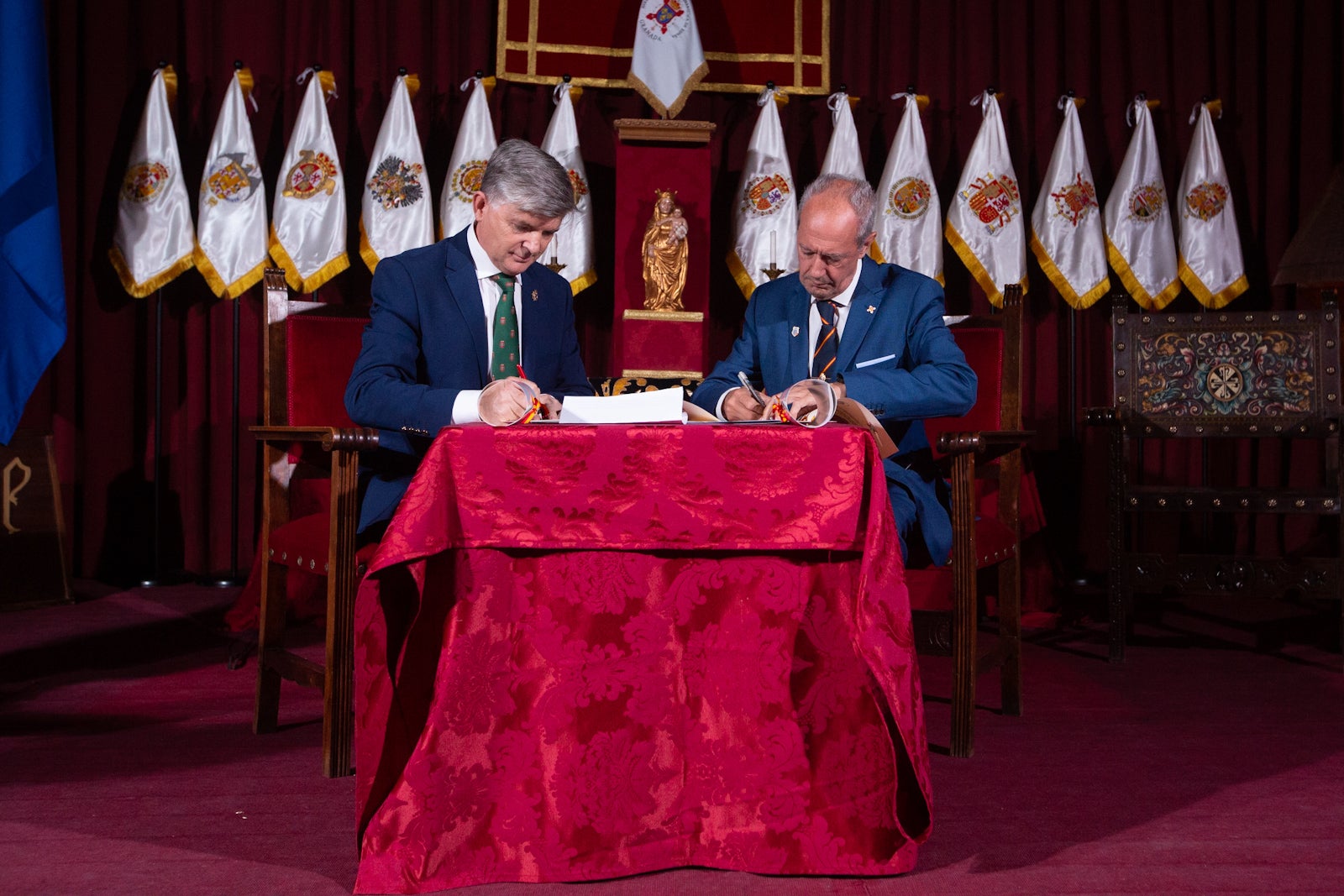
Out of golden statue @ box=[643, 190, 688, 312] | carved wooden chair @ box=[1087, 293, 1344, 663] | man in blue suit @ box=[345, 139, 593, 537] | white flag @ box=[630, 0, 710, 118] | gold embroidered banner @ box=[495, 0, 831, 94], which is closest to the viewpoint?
man in blue suit @ box=[345, 139, 593, 537]

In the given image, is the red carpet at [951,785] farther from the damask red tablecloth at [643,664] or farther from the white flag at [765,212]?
the white flag at [765,212]

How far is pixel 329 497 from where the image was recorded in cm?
276

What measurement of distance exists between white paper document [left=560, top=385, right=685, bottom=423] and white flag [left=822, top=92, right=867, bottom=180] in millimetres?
3339

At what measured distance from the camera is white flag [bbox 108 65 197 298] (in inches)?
185

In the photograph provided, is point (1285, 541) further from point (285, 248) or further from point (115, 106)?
point (115, 106)

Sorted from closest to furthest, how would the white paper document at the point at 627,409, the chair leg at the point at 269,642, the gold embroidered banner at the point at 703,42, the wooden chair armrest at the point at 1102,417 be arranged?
the white paper document at the point at 627,409
the chair leg at the point at 269,642
the wooden chair armrest at the point at 1102,417
the gold embroidered banner at the point at 703,42

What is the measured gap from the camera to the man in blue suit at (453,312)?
92.2 inches

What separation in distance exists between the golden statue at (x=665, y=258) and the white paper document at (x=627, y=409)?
2.78 meters

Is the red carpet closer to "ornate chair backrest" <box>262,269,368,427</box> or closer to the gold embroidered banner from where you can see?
"ornate chair backrest" <box>262,269,368,427</box>

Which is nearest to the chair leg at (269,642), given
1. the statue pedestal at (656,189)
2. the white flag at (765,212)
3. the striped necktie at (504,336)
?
the striped necktie at (504,336)

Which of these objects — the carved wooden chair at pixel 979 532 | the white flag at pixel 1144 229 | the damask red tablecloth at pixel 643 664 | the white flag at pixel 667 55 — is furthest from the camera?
the white flag at pixel 1144 229

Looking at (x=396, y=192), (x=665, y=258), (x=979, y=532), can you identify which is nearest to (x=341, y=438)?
(x=979, y=532)

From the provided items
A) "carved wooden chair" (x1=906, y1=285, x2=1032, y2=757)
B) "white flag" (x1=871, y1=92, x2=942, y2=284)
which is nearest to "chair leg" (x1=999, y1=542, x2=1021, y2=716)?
"carved wooden chair" (x1=906, y1=285, x2=1032, y2=757)

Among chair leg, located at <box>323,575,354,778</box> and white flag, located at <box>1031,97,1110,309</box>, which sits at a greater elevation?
white flag, located at <box>1031,97,1110,309</box>
